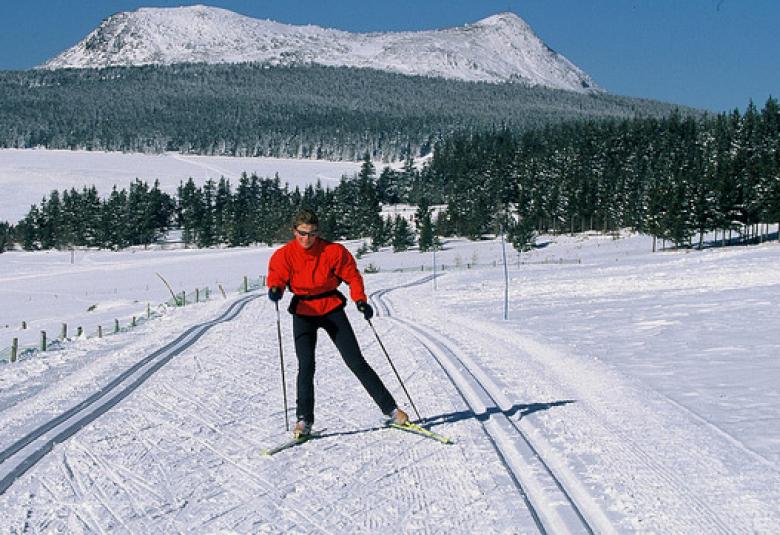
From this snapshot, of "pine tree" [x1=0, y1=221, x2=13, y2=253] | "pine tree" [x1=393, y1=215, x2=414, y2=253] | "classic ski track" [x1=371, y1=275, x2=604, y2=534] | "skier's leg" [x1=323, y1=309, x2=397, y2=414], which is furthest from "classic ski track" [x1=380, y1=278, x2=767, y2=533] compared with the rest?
"pine tree" [x1=0, y1=221, x2=13, y2=253]

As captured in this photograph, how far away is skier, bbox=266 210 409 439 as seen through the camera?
24.0ft

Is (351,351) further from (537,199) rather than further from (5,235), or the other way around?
(5,235)

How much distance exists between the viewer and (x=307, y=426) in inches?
295

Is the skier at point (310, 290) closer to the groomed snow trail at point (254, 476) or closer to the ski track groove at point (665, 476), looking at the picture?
the groomed snow trail at point (254, 476)

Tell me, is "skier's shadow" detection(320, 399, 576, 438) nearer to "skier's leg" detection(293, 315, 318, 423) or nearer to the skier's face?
"skier's leg" detection(293, 315, 318, 423)

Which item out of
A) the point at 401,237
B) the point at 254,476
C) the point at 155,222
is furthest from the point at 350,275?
the point at 155,222

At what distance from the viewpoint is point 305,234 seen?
725cm

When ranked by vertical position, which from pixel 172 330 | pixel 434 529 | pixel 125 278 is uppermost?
pixel 434 529

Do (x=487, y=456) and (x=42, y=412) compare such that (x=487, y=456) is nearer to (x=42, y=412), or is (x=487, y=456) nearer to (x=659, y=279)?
(x=42, y=412)

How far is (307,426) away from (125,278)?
219ft

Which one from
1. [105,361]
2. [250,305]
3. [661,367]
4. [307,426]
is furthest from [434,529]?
[250,305]

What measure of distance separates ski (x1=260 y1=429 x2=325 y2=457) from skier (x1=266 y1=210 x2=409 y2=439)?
46mm

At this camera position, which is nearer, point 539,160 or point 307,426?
point 307,426

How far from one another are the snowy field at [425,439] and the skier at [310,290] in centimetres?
73
